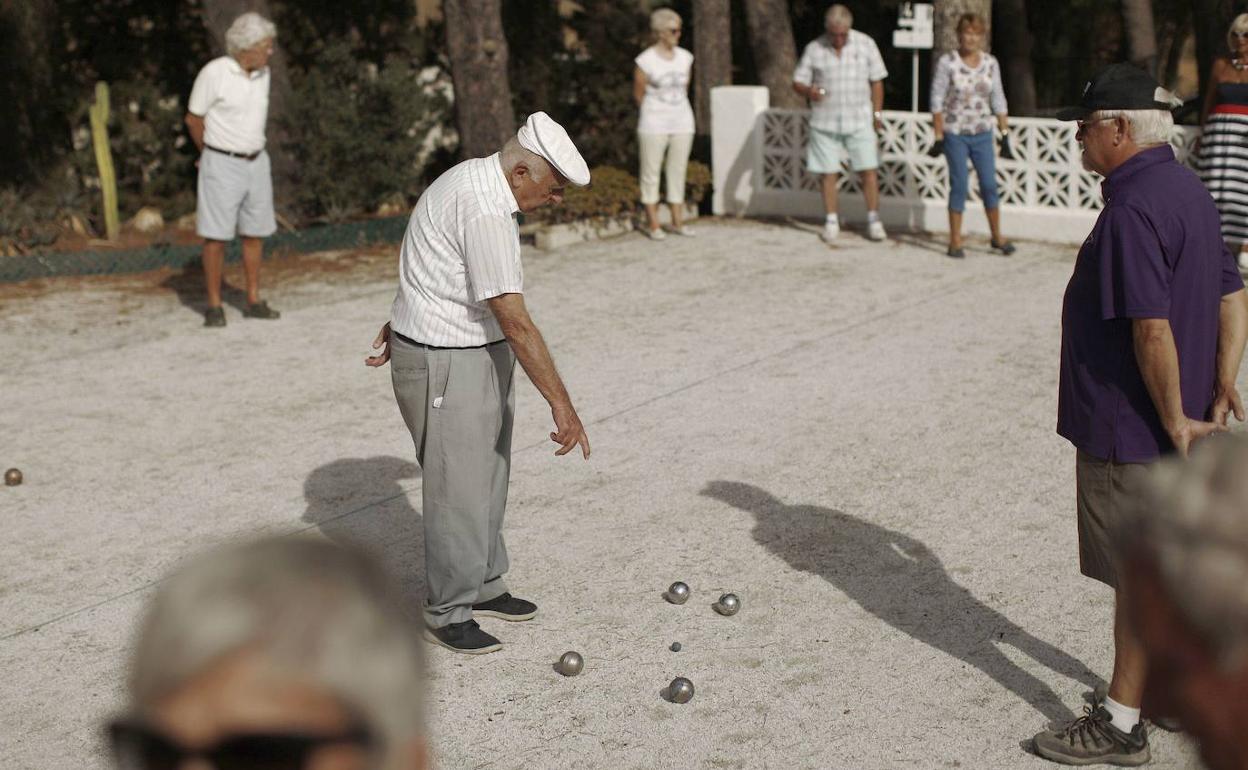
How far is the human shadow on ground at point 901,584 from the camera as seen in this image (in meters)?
5.00

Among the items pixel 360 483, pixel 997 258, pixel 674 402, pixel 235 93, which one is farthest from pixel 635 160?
pixel 360 483

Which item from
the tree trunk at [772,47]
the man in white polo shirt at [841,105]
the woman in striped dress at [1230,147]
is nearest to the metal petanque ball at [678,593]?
the woman in striped dress at [1230,147]

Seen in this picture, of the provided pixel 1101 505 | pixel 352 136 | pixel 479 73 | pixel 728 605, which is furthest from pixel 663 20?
pixel 1101 505

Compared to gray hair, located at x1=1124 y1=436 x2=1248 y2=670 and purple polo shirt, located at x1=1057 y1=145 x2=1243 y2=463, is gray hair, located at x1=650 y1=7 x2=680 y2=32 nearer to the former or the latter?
purple polo shirt, located at x1=1057 y1=145 x2=1243 y2=463

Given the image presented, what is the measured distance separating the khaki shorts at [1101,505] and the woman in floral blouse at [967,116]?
7634mm

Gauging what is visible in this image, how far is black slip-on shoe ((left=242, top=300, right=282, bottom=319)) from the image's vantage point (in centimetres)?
1058

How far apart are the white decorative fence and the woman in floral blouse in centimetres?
71

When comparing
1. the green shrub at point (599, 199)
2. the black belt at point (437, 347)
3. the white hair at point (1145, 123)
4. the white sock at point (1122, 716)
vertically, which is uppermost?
the white hair at point (1145, 123)

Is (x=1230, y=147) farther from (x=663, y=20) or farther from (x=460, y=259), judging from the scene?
(x=460, y=259)

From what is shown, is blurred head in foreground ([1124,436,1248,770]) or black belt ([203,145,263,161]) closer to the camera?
blurred head in foreground ([1124,436,1248,770])

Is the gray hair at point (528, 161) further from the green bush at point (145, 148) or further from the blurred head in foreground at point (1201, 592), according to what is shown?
the green bush at point (145, 148)

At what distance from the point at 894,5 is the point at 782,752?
1618 centimetres

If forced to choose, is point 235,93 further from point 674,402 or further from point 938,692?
point 938,692

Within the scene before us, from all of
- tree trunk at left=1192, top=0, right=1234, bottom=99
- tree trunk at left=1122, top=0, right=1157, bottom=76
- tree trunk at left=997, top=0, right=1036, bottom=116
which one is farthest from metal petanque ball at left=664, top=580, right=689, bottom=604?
tree trunk at left=997, top=0, right=1036, bottom=116
